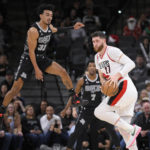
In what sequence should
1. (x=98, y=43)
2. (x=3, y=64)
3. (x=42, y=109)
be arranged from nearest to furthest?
(x=98, y=43), (x=42, y=109), (x=3, y=64)

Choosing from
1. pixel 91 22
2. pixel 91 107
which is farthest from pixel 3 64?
pixel 91 107

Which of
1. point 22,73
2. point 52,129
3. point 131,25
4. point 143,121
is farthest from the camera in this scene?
point 131,25

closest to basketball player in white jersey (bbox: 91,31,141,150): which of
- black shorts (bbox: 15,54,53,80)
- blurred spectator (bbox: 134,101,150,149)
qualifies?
black shorts (bbox: 15,54,53,80)

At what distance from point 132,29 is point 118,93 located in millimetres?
7008

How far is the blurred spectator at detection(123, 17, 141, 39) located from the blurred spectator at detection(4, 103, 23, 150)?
16.6 feet

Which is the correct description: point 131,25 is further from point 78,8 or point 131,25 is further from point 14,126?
point 14,126

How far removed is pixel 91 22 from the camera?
1413 centimetres

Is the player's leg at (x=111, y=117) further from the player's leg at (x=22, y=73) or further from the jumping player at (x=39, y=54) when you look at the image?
the player's leg at (x=22, y=73)

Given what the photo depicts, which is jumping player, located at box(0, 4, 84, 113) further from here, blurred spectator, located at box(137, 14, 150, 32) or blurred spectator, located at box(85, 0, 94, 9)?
blurred spectator, located at box(85, 0, 94, 9)

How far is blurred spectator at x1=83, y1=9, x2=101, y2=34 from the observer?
548 inches

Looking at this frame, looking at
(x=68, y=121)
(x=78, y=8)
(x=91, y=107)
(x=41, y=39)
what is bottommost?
(x=68, y=121)

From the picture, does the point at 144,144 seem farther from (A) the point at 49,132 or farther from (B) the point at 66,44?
(B) the point at 66,44

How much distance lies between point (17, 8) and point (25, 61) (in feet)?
27.2

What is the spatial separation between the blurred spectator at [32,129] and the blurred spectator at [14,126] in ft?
0.76
